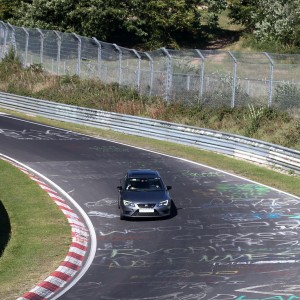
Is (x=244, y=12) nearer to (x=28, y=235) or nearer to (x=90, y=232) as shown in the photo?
(x=90, y=232)

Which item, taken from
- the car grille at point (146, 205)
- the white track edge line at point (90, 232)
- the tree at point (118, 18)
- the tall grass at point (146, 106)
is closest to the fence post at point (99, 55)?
the tall grass at point (146, 106)

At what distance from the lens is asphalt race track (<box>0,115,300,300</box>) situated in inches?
754

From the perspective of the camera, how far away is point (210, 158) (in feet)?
125

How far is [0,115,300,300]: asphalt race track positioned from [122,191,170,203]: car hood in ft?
2.45

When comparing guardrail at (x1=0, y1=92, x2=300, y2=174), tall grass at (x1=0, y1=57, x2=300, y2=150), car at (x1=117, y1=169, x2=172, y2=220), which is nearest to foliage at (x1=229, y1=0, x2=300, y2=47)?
tall grass at (x1=0, y1=57, x2=300, y2=150)

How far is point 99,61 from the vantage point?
53719 mm

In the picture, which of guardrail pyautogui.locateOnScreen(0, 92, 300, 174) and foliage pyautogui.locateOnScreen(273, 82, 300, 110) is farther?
foliage pyautogui.locateOnScreen(273, 82, 300, 110)

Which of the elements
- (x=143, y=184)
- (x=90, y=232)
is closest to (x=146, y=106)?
(x=143, y=184)

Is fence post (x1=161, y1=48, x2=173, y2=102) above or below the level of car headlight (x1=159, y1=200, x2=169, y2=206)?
above

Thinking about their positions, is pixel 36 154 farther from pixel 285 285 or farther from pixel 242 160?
pixel 285 285

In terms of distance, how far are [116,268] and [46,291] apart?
2642 mm

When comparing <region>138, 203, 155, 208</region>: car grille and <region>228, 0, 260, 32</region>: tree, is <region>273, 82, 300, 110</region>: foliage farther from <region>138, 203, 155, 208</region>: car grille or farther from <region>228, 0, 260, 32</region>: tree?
<region>228, 0, 260, 32</region>: tree

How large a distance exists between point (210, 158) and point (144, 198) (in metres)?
11.8

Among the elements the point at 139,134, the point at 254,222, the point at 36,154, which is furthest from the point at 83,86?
the point at 254,222
